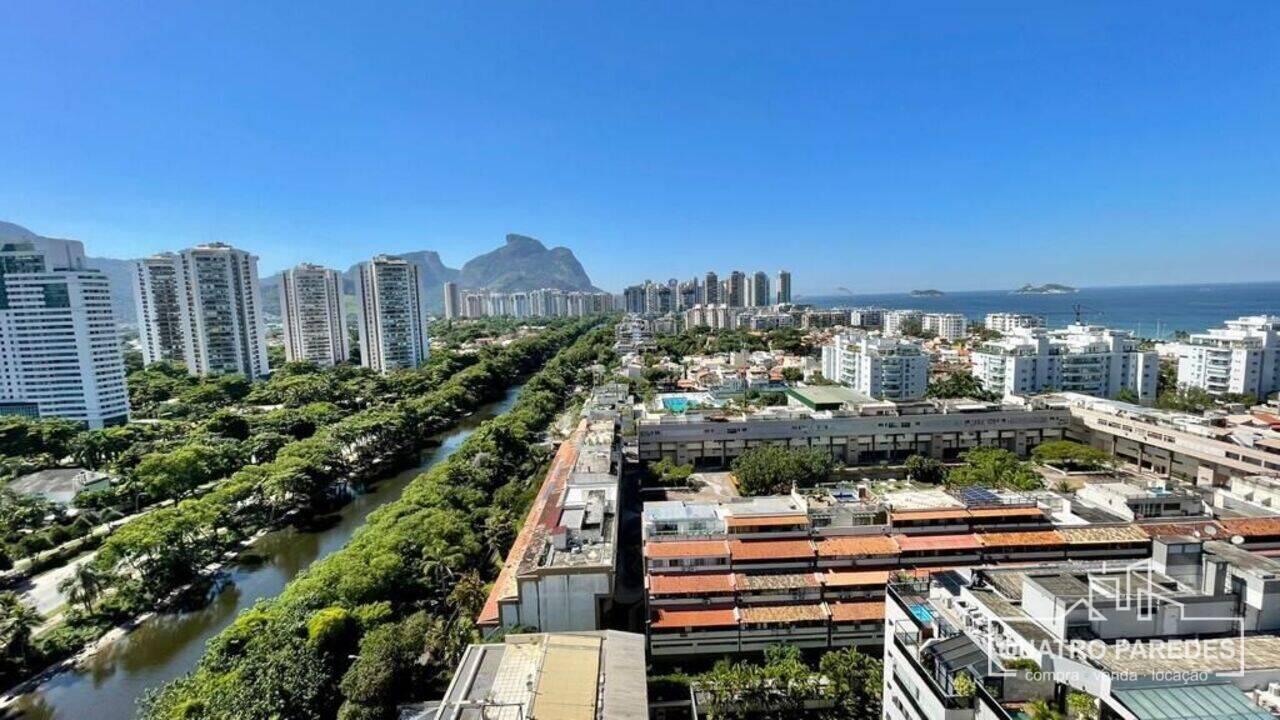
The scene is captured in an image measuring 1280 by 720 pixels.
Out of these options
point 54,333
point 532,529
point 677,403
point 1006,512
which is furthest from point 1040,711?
point 54,333

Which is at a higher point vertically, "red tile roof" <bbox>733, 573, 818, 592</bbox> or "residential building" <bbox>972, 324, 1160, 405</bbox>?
"residential building" <bbox>972, 324, 1160, 405</bbox>

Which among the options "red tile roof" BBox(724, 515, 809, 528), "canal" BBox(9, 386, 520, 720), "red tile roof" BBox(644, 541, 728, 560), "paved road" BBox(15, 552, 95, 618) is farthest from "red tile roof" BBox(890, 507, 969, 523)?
"paved road" BBox(15, 552, 95, 618)

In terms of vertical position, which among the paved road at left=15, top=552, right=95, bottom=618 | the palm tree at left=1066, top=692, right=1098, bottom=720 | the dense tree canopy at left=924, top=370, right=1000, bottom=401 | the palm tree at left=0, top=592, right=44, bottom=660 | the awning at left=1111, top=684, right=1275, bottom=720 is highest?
the awning at left=1111, top=684, right=1275, bottom=720

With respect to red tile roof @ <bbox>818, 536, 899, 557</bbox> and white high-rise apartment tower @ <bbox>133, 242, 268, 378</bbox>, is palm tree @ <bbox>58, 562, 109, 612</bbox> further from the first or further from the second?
white high-rise apartment tower @ <bbox>133, 242, 268, 378</bbox>

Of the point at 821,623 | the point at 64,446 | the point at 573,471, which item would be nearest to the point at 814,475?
the point at 573,471

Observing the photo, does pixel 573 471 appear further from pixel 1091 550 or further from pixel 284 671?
pixel 1091 550

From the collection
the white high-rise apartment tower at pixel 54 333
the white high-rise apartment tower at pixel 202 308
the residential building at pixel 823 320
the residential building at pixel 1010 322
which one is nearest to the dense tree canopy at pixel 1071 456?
the residential building at pixel 1010 322

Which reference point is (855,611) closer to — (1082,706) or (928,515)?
(928,515)
